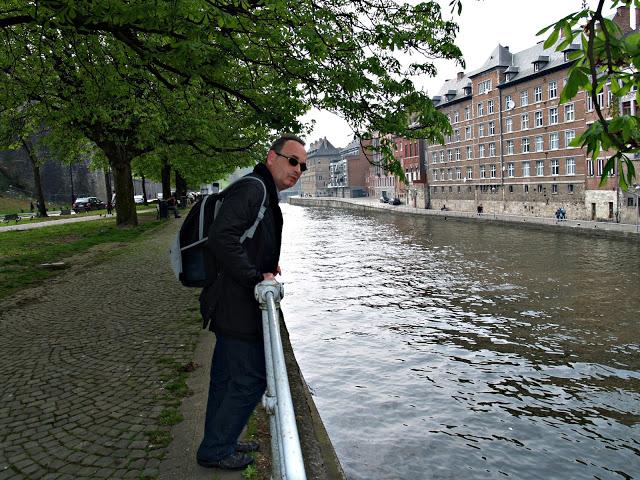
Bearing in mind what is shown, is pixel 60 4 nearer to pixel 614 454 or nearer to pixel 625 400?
pixel 614 454

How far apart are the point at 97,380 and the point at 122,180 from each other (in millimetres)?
21929

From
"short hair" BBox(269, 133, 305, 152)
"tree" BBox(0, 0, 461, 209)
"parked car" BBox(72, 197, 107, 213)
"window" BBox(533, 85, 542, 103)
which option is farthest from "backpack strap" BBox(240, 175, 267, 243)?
"window" BBox(533, 85, 542, 103)

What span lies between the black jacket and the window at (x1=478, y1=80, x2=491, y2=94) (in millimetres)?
59544

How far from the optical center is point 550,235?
37344 mm

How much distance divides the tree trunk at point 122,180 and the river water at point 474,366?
924cm

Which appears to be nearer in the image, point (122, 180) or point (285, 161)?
point (285, 161)

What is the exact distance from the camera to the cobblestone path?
419 centimetres

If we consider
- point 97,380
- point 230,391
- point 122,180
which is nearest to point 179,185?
point 122,180

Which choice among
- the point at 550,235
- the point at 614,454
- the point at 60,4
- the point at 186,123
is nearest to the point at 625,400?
the point at 614,454

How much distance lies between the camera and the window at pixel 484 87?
188ft

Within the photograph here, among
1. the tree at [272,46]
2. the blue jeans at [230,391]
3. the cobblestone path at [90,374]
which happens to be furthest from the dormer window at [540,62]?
the blue jeans at [230,391]

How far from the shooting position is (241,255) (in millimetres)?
3207

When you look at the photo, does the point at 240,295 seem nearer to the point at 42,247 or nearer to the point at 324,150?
the point at 42,247

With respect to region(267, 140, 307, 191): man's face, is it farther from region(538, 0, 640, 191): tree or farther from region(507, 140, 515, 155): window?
region(507, 140, 515, 155): window
